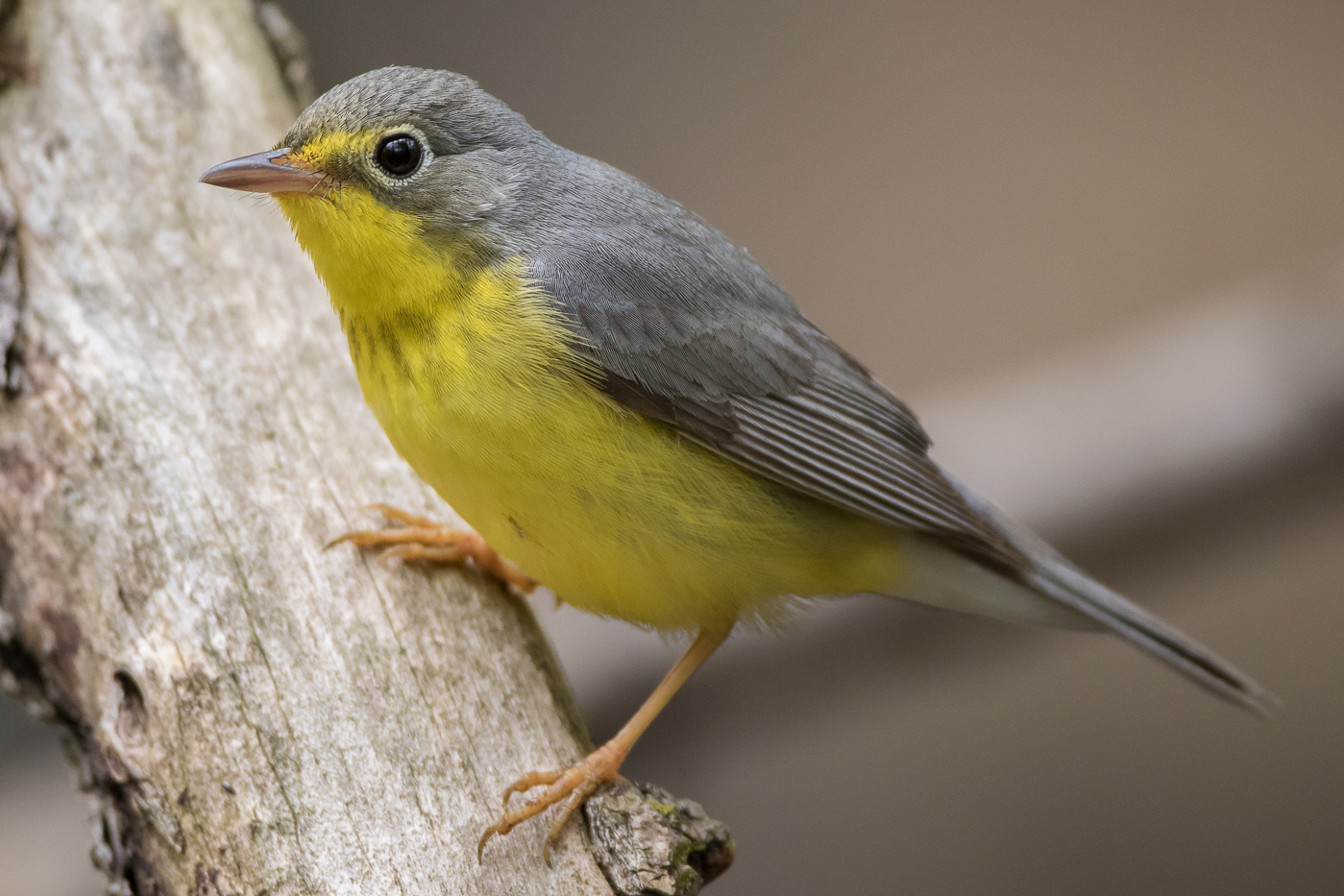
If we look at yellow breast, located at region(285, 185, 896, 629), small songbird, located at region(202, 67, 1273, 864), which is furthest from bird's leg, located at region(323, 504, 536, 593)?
yellow breast, located at region(285, 185, 896, 629)

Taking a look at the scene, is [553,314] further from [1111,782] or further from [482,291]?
[1111,782]

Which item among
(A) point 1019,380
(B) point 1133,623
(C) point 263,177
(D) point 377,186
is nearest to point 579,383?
(D) point 377,186

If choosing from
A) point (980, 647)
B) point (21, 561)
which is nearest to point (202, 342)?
point (21, 561)

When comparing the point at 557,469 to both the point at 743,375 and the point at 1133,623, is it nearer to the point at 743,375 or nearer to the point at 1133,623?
the point at 743,375

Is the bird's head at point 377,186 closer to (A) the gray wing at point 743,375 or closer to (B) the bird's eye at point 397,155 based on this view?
(B) the bird's eye at point 397,155

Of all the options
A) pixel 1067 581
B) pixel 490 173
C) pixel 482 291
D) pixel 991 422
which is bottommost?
pixel 482 291

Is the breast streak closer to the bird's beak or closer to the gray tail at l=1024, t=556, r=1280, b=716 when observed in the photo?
the bird's beak

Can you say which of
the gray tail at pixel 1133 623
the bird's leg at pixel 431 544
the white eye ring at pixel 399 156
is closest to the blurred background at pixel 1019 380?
the gray tail at pixel 1133 623

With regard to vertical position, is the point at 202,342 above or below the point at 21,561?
above
